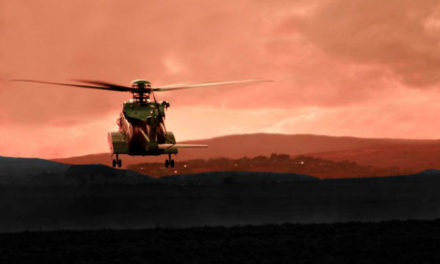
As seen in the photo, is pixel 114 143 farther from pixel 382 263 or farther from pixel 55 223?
pixel 382 263

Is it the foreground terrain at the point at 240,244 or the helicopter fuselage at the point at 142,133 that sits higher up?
the helicopter fuselage at the point at 142,133

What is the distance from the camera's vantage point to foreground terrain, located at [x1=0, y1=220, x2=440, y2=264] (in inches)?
3857

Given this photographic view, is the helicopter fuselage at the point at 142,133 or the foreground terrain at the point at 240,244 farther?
the helicopter fuselage at the point at 142,133

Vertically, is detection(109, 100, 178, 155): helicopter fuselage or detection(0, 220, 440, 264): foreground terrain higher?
detection(109, 100, 178, 155): helicopter fuselage

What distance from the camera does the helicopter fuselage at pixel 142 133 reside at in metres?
127

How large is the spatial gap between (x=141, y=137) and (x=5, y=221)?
7185cm

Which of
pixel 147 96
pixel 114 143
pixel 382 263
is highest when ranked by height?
pixel 147 96

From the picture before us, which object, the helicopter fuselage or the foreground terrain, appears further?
the helicopter fuselage

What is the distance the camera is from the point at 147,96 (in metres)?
140

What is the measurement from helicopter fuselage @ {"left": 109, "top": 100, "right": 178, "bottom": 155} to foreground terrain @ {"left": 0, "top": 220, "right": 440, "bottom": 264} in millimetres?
14186

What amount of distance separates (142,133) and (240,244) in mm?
27450

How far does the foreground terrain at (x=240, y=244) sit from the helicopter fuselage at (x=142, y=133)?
14.2m

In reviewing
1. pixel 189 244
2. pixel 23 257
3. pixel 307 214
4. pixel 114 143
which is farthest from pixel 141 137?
pixel 307 214

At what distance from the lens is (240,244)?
370 feet
